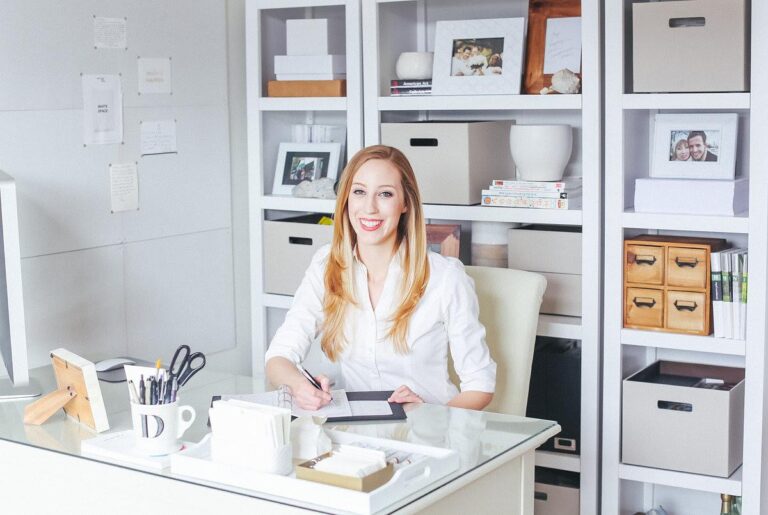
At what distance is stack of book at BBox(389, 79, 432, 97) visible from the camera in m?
3.33

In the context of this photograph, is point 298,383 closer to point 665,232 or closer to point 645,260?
point 645,260

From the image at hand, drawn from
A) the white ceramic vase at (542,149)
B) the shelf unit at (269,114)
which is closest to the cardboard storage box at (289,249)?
the shelf unit at (269,114)

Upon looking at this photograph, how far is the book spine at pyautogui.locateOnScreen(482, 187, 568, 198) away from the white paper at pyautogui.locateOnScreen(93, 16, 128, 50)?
120 centimetres

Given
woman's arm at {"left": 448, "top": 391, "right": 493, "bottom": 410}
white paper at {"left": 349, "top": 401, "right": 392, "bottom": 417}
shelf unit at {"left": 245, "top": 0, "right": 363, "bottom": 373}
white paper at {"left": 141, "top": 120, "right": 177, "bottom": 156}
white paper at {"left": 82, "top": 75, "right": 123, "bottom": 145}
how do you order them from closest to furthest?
1. white paper at {"left": 349, "top": 401, "right": 392, "bottom": 417}
2. woman's arm at {"left": 448, "top": 391, "right": 493, "bottom": 410}
3. white paper at {"left": 82, "top": 75, "right": 123, "bottom": 145}
4. white paper at {"left": 141, "top": 120, "right": 177, "bottom": 156}
5. shelf unit at {"left": 245, "top": 0, "right": 363, "bottom": 373}

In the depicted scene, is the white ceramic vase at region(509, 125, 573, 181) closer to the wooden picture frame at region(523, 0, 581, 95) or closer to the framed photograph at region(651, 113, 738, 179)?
the wooden picture frame at region(523, 0, 581, 95)

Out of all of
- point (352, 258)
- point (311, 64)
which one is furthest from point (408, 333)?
point (311, 64)

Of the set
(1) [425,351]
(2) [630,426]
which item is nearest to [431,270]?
(1) [425,351]

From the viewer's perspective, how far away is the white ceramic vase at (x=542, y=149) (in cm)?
314

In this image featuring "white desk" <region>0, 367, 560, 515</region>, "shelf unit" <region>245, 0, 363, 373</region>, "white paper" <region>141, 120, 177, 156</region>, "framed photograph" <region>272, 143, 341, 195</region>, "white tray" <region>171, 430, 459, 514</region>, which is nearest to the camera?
"white tray" <region>171, 430, 459, 514</region>

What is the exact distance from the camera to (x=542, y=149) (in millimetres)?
3148

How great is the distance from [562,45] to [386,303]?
3.40 ft

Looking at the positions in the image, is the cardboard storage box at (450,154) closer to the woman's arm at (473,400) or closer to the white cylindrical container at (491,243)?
the white cylindrical container at (491,243)

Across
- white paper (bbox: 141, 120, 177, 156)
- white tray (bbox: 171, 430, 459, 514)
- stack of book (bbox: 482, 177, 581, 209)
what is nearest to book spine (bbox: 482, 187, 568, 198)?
stack of book (bbox: 482, 177, 581, 209)

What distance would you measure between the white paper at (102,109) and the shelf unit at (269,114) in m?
0.56
